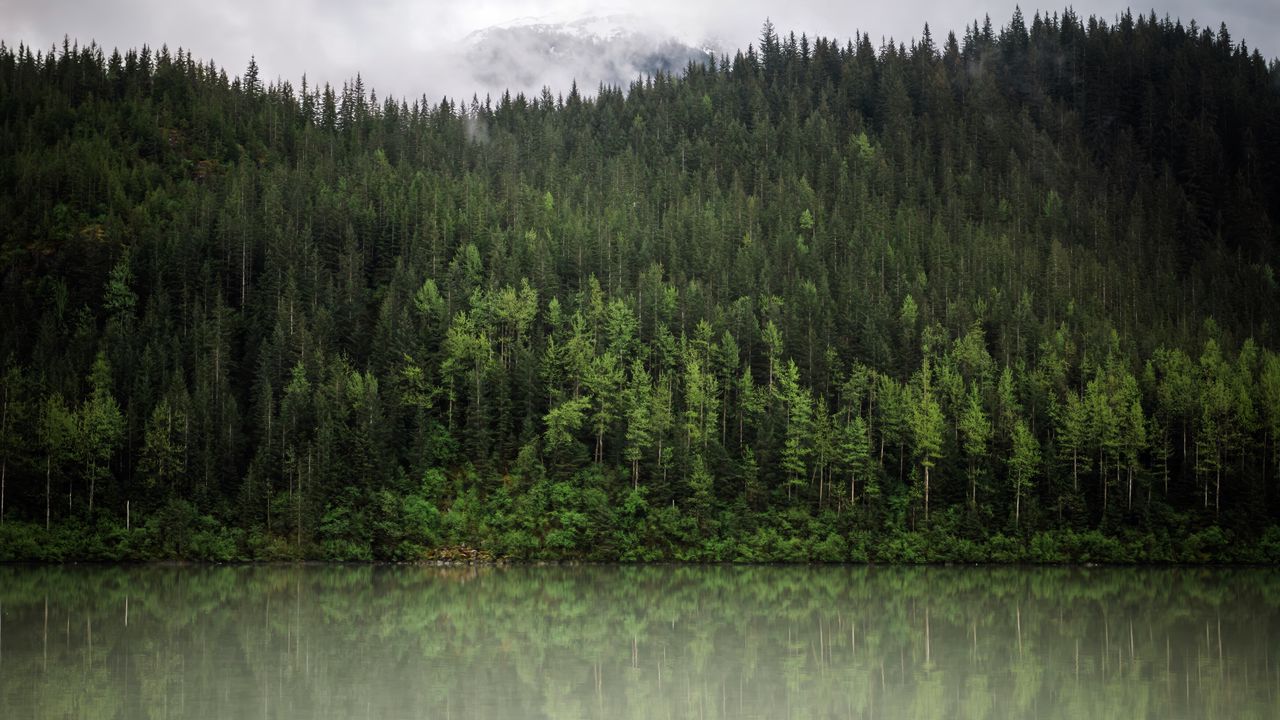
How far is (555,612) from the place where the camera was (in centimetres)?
4881

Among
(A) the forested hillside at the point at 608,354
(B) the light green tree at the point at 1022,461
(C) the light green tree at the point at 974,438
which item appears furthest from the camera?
(C) the light green tree at the point at 974,438

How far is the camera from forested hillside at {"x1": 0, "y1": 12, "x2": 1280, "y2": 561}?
282 feet

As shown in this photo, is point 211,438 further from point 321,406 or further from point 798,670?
point 798,670

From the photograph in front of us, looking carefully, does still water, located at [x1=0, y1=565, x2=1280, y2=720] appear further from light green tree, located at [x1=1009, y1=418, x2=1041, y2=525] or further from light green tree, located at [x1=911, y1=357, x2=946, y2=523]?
light green tree, located at [x1=911, y1=357, x2=946, y2=523]

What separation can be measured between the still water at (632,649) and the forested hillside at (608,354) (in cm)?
2269

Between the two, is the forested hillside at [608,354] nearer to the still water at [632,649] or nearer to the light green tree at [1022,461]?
the light green tree at [1022,461]

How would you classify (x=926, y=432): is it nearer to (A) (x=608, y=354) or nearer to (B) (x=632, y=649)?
(A) (x=608, y=354)

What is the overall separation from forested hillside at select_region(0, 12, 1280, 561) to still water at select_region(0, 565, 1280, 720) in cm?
2269

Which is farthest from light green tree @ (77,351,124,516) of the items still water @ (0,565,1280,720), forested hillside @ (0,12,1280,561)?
still water @ (0,565,1280,720)

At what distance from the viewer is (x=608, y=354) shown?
323 feet

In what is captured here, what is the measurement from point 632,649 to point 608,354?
61981 millimetres

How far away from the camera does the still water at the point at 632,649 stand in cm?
2797

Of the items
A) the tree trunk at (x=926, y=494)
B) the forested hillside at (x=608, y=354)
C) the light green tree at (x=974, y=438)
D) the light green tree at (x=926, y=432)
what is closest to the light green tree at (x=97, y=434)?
the forested hillside at (x=608, y=354)

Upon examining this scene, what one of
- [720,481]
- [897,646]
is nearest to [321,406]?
[720,481]
